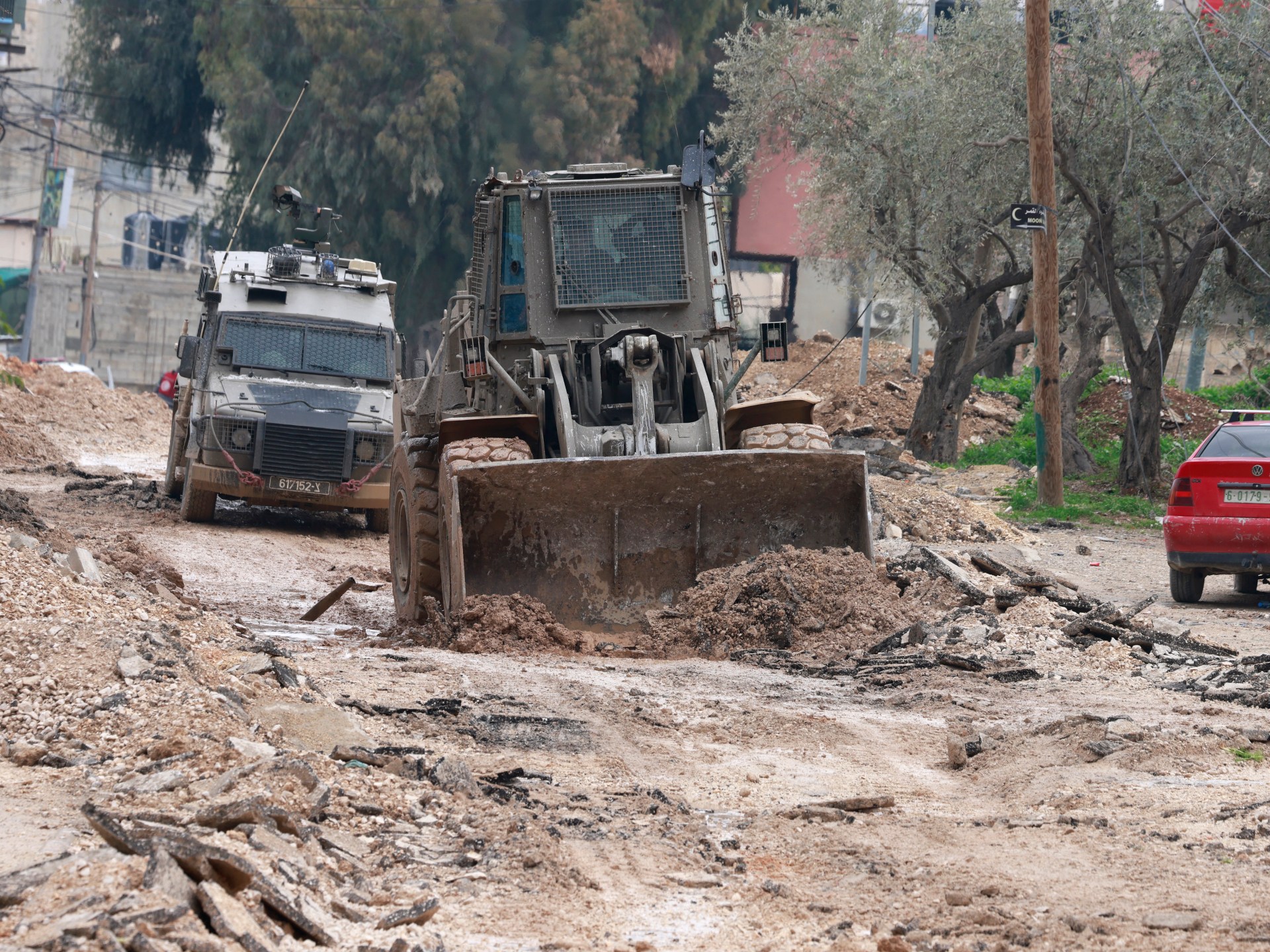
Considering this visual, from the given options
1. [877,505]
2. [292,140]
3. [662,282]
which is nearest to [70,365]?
[292,140]

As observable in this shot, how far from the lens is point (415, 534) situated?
33.8 feet

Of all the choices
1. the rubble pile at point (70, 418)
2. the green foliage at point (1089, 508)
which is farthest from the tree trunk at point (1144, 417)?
the rubble pile at point (70, 418)

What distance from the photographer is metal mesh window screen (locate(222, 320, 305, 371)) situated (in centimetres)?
1622

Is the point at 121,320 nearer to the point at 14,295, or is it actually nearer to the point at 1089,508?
the point at 14,295

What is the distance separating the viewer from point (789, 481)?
383 inches

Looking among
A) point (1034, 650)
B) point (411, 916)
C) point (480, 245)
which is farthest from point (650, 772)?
point (480, 245)

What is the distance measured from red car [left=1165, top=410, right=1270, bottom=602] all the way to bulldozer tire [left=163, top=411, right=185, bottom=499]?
10.5 metres

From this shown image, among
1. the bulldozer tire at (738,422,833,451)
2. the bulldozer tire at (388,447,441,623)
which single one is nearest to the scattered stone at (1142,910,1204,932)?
the bulldozer tire at (738,422,833,451)

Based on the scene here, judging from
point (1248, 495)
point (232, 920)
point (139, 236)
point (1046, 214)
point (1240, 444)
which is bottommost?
point (232, 920)

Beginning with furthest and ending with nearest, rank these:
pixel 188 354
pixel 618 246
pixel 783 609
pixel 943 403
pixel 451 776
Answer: pixel 943 403 < pixel 188 354 < pixel 618 246 < pixel 783 609 < pixel 451 776

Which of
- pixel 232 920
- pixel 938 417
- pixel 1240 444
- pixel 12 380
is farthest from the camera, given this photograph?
pixel 12 380

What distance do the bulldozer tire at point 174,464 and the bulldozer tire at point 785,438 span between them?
345 inches

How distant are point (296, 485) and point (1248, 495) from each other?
9.04 meters

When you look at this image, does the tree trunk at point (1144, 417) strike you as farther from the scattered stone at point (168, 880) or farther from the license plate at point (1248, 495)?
the scattered stone at point (168, 880)
